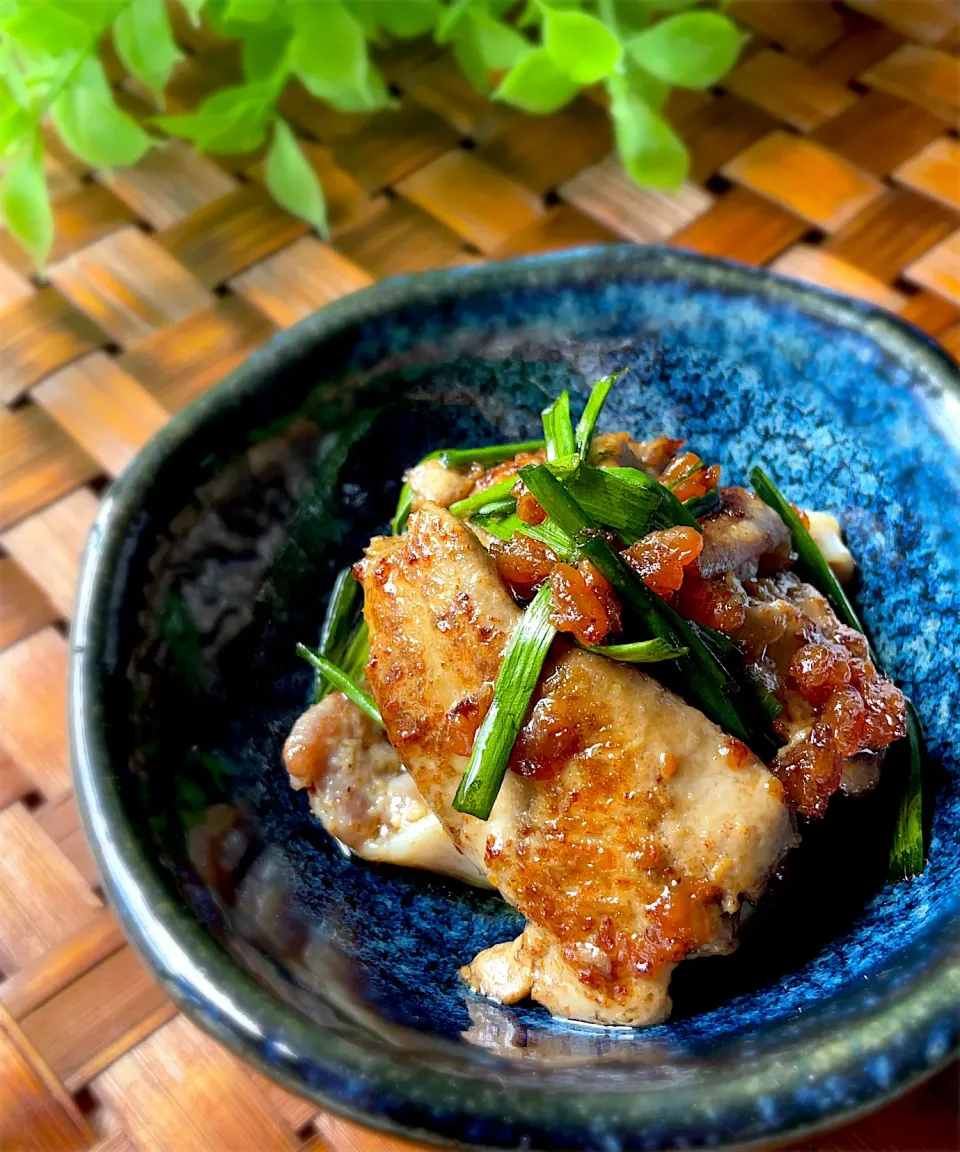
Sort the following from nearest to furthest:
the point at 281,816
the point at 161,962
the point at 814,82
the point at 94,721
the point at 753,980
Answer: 1. the point at 161,962
2. the point at 753,980
3. the point at 94,721
4. the point at 281,816
5. the point at 814,82

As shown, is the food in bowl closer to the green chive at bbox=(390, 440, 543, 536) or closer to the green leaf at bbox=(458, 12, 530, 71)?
the green chive at bbox=(390, 440, 543, 536)

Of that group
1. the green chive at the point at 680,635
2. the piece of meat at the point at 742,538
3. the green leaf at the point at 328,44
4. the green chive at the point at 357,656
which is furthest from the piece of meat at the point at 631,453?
the green leaf at the point at 328,44

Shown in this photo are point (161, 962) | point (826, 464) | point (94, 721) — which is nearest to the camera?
point (161, 962)

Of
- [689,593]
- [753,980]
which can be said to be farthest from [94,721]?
[753,980]

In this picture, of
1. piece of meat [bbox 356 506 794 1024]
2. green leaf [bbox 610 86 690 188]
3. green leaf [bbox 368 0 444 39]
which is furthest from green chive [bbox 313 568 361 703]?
green leaf [bbox 368 0 444 39]

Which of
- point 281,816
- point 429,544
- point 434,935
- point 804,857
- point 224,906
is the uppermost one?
point 429,544

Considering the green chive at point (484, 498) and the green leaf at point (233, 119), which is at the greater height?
the green leaf at point (233, 119)

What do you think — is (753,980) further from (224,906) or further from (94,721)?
(94,721)

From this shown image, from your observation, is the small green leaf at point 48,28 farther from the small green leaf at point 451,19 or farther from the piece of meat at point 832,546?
the piece of meat at point 832,546
